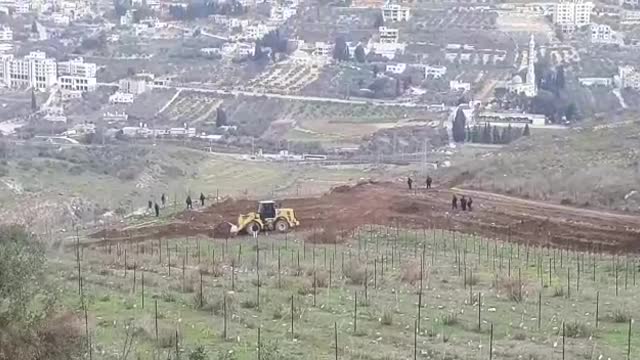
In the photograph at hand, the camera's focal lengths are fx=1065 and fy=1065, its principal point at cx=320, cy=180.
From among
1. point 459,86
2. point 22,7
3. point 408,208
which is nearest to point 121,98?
Result: point 459,86

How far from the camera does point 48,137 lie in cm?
6234

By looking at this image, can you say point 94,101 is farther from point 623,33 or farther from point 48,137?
point 623,33

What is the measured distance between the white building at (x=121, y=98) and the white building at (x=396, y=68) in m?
19.5

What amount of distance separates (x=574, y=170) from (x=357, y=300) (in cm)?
1921

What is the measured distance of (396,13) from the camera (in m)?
101

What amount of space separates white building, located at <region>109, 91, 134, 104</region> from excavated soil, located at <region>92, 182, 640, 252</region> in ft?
158

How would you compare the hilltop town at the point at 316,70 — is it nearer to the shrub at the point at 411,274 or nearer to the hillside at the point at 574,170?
the hillside at the point at 574,170

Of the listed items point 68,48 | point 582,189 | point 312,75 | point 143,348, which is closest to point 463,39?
point 312,75

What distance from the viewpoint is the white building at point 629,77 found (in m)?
73.8

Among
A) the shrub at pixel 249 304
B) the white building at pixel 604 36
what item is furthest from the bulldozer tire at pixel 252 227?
the white building at pixel 604 36

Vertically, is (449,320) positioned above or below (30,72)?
above

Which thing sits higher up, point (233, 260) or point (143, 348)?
point (143, 348)

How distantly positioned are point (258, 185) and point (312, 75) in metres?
35.9

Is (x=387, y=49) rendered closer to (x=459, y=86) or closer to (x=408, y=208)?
(x=459, y=86)
